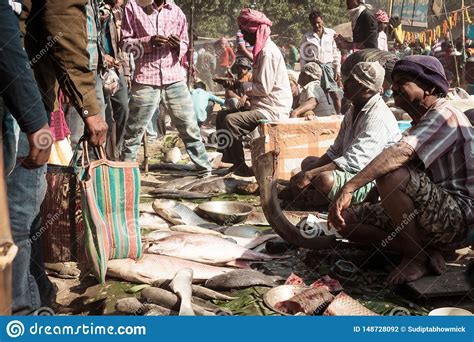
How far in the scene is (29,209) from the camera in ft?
9.61

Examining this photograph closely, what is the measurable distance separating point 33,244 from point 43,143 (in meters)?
0.76

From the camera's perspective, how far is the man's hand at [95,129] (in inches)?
123

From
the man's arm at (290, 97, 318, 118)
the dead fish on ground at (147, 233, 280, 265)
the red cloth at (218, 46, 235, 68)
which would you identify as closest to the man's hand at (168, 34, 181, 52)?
the man's arm at (290, 97, 318, 118)

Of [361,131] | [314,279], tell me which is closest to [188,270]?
[314,279]

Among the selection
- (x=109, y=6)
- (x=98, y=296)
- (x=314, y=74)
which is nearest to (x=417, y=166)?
(x=98, y=296)

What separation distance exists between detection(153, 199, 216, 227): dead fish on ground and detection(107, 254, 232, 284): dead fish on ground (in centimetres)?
120

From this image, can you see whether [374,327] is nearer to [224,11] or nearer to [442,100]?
[442,100]

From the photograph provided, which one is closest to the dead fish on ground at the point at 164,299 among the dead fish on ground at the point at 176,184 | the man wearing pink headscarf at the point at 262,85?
the dead fish on ground at the point at 176,184

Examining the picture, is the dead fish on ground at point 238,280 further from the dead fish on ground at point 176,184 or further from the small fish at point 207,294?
the dead fish on ground at point 176,184

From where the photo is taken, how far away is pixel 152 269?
3871mm

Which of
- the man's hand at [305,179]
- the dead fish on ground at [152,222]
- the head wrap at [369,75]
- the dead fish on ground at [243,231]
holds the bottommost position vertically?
the dead fish on ground at [243,231]

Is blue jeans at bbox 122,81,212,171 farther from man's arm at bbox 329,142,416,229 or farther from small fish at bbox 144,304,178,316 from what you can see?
small fish at bbox 144,304,178,316

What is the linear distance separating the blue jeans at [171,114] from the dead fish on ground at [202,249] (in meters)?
2.89

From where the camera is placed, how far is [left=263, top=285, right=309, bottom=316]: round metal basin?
3506mm
